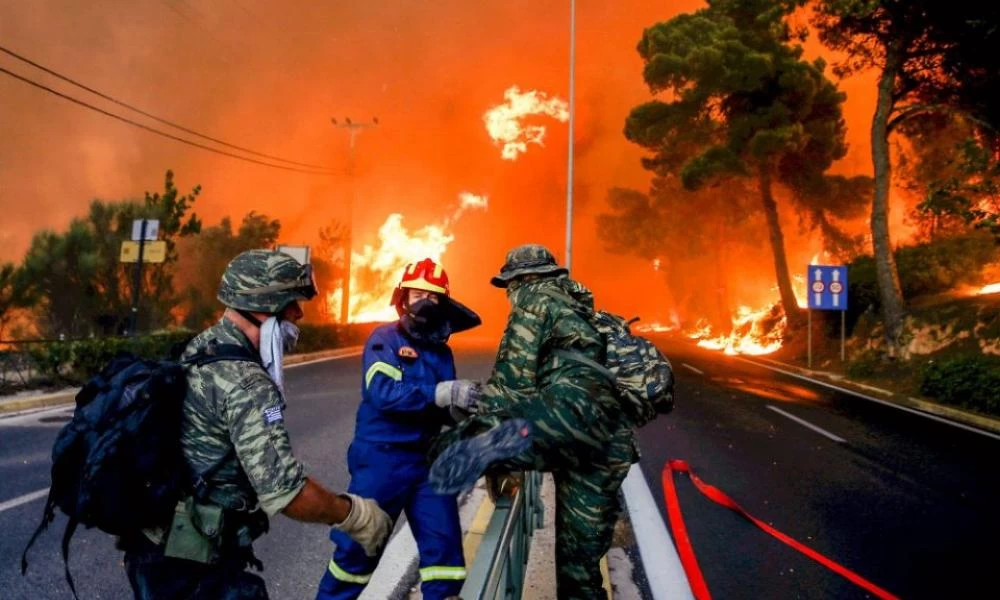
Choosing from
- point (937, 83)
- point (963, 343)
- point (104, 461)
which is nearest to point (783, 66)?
point (937, 83)

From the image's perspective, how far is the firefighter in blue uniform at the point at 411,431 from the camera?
8.36ft

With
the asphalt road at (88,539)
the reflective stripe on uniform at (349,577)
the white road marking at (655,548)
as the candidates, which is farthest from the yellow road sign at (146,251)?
the reflective stripe on uniform at (349,577)

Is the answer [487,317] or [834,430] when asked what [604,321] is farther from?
[487,317]

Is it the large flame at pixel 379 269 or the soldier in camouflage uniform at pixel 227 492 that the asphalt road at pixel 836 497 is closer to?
the soldier in camouflage uniform at pixel 227 492

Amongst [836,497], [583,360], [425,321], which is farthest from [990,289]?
[425,321]

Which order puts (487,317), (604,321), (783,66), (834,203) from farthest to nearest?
(487,317)
(834,203)
(783,66)
(604,321)

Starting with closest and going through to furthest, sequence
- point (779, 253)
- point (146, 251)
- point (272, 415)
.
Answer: point (272, 415), point (146, 251), point (779, 253)

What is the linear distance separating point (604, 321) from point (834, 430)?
23.4 feet

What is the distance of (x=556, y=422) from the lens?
1.97m

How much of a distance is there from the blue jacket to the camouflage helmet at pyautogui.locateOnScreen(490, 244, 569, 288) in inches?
21.5

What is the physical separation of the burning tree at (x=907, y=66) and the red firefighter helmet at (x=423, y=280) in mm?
15371

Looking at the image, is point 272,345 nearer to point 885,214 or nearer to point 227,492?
point 227,492

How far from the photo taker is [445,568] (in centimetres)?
255

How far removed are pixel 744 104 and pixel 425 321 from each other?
23.1m
